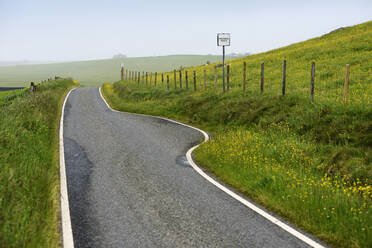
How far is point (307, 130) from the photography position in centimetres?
1109

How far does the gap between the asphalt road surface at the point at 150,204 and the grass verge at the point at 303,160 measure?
2.30 ft

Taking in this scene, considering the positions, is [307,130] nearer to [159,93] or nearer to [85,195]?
[85,195]

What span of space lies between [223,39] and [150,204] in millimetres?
14424

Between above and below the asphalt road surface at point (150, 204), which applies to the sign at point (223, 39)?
above

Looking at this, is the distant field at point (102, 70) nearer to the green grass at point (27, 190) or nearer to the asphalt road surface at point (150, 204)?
the green grass at point (27, 190)

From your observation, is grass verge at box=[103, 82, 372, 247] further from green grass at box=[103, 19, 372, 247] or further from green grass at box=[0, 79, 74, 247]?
green grass at box=[0, 79, 74, 247]

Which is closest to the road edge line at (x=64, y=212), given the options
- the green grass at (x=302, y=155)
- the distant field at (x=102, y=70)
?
the green grass at (x=302, y=155)

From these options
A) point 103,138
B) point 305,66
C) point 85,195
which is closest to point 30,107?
point 103,138

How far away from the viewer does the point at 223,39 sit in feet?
62.7

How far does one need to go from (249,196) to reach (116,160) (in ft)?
14.6

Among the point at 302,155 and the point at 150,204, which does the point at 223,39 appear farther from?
the point at 150,204

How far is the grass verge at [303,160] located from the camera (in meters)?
5.63

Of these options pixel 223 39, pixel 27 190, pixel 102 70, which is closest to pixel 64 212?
pixel 27 190

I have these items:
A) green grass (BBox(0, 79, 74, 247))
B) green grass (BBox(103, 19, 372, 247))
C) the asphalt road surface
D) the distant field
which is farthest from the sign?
the distant field
